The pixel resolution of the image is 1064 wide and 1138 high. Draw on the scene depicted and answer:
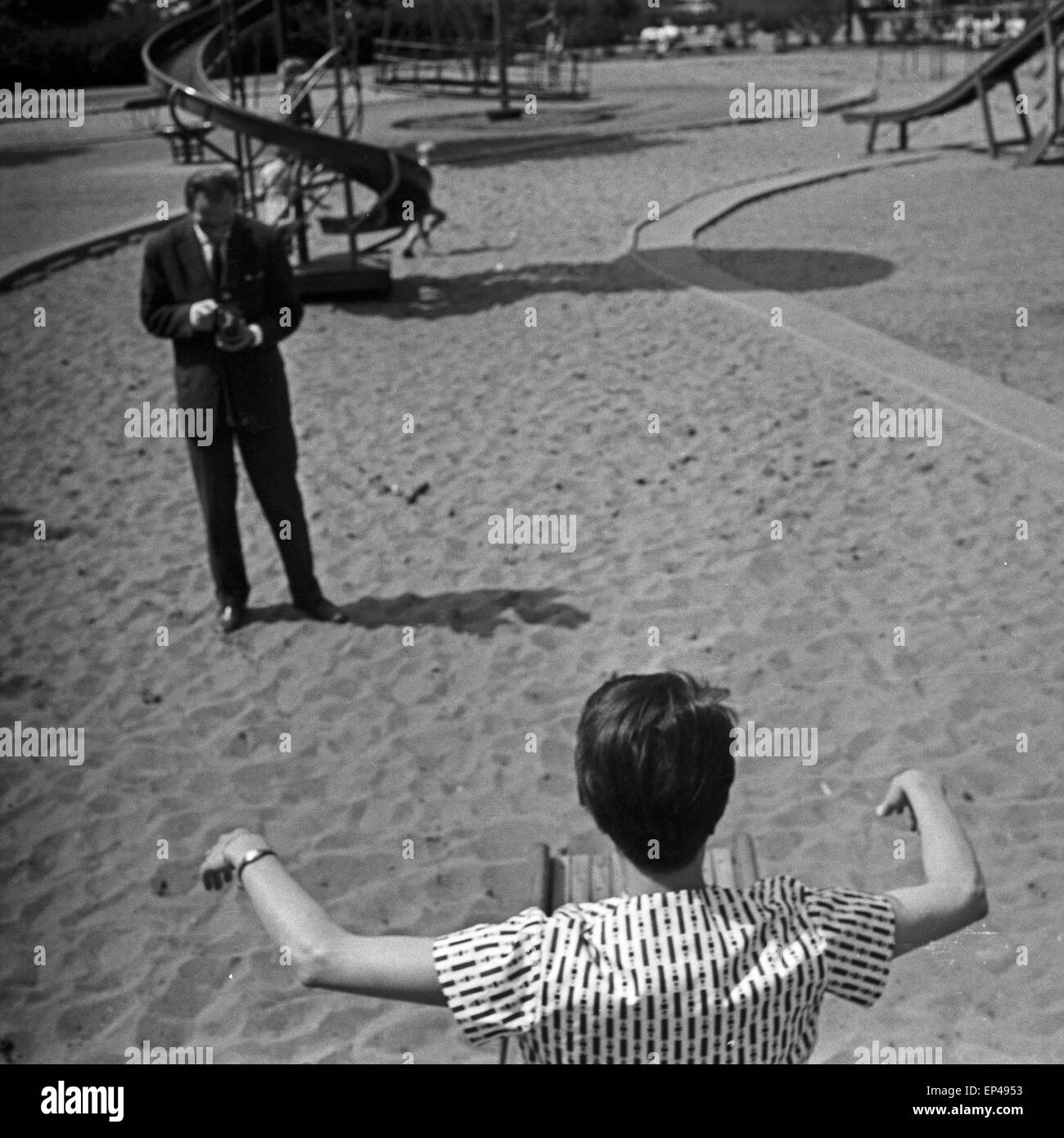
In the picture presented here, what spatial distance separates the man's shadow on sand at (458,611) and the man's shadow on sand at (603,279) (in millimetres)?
6046

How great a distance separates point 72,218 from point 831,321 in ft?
36.6

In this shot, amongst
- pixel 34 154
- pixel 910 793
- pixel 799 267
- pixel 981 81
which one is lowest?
pixel 34 154

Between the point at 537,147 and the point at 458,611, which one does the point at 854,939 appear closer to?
the point at 458,611

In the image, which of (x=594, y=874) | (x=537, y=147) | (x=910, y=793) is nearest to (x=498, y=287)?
(x=594, y=874)

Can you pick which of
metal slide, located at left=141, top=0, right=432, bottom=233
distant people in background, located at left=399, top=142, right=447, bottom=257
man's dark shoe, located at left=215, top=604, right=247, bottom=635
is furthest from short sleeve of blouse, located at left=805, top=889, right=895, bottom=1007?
distant people in background, located at left=399, top=142, right=447, bottom=257

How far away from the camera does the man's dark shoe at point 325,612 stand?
Result: 21.4 ft

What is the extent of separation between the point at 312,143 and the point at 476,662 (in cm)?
846

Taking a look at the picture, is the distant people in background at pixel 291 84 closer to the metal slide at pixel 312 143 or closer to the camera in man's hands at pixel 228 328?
the metal slide at pixel 312 143

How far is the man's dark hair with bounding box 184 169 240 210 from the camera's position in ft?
19.2

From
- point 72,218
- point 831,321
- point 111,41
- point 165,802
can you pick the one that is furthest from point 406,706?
point 111,41

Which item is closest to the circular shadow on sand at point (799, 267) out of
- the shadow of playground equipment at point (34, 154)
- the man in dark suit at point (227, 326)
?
the man in dark suit at point (227, 326)

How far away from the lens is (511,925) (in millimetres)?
1904

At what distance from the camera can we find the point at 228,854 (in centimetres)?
196

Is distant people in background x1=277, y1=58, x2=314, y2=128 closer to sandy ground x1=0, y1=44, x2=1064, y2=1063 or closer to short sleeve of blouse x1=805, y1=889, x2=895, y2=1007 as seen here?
sandy ground x1=0, y1=44, x2=1064, y2=1063
